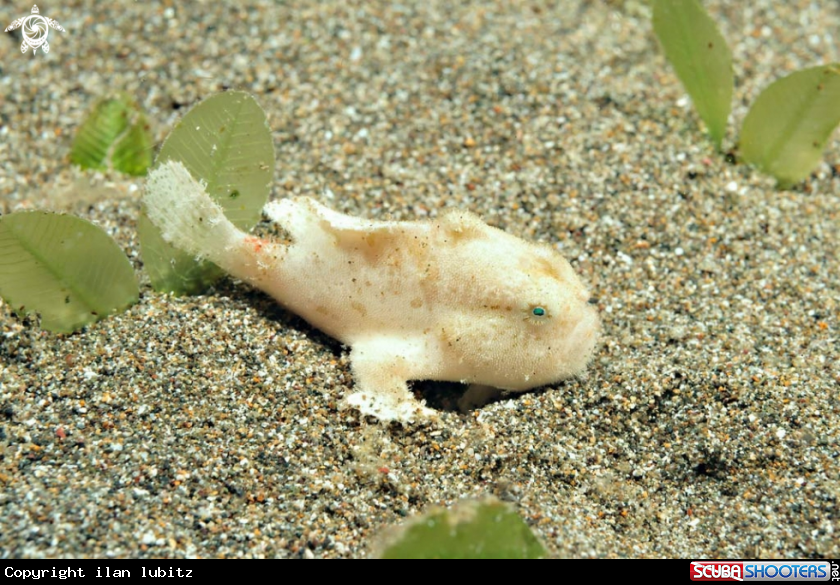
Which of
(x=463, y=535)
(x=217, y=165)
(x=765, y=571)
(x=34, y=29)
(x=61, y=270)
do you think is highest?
(x=34, y=29)

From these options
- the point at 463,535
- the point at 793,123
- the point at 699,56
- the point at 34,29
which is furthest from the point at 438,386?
the point at 34,29

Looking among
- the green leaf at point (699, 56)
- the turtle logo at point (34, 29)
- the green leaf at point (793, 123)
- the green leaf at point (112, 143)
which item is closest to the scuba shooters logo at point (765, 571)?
the green leaf at point (793, 123)

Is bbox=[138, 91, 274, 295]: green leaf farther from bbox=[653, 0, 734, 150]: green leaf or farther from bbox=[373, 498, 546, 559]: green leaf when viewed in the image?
bbox=[653, 0, 734, 150]: green leaf

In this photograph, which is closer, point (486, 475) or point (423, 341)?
point (486, 475)

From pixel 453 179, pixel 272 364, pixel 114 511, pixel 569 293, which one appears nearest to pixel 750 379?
pixel 569 293

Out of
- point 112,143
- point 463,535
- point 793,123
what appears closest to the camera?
point 463,535

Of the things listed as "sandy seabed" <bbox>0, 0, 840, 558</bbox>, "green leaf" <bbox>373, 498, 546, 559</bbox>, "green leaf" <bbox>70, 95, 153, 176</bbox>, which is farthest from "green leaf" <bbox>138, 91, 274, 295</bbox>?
"green leaf" <bbox>373, 498, 546, 559</bbox>

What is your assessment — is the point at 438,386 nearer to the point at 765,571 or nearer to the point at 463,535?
the point at 463,535

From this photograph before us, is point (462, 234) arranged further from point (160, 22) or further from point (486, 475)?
point (160, 22)
